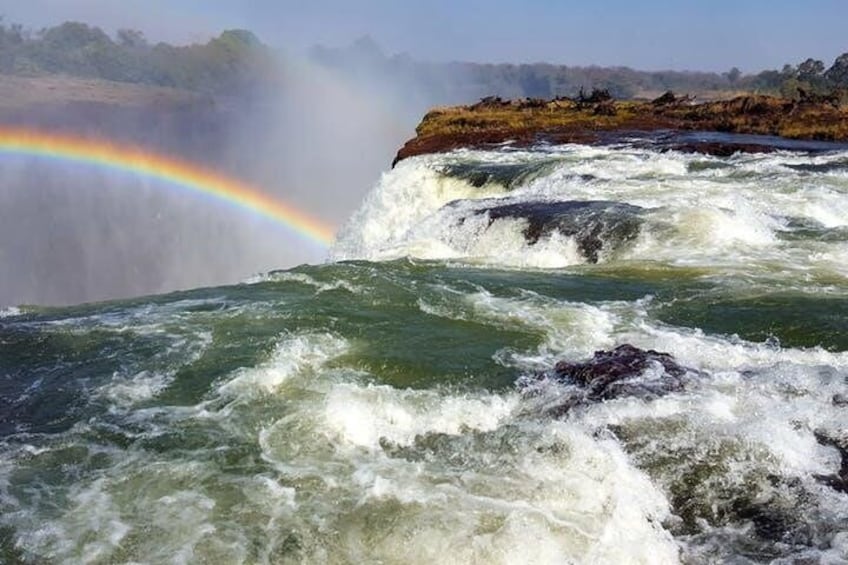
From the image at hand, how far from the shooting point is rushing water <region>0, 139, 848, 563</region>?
528 centimetres

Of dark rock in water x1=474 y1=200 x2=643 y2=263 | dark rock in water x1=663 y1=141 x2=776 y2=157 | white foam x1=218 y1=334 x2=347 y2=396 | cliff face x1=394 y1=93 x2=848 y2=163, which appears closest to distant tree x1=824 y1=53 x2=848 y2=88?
cliff face x1=394 y1=93 x2=848 y2=163

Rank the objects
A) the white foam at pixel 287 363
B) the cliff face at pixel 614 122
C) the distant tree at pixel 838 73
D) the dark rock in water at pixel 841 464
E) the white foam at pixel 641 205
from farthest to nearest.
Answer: the distant tree at pixel 838 73 < the cliff face at pixel 614 122 < the white foam at pixel 641 205 < the white foam at pixel 287 363 < the dark rock in water at pixel 841 464

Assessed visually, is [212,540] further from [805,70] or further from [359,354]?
[805,70]

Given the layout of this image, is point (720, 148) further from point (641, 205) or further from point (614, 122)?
point (614, 122)

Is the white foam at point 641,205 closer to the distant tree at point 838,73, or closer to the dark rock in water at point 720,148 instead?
the dark rock in water at point 720,148

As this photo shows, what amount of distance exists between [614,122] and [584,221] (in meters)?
23.6

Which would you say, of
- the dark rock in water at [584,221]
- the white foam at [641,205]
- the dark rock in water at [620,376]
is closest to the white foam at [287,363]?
the dark rock in water at [620,376]

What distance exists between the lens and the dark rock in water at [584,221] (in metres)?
13.8

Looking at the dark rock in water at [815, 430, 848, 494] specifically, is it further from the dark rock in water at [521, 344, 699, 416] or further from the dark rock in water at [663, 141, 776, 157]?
the dark rock in water at [663, 141, 776, 157]

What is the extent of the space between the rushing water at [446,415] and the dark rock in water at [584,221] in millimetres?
139

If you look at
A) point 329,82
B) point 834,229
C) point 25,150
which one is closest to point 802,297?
point 834,229

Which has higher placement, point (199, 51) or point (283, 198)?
point (199, 51)

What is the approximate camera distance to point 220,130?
104750 mm

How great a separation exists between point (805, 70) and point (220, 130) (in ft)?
227
